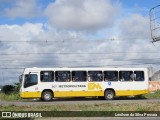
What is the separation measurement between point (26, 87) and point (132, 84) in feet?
30.4

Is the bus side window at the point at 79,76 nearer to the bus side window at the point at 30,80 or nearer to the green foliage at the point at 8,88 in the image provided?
the bus side window at the point at 30,80

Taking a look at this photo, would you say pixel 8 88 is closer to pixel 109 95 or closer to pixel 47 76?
pixel 47 76

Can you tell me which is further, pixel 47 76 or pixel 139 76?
pixel 139 76

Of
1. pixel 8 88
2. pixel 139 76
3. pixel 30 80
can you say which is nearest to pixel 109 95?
pixel 139 76

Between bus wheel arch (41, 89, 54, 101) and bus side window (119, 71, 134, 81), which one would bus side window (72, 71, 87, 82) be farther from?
bus side window (119, 71, 134, 81)

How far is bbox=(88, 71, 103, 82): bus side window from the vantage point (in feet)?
118

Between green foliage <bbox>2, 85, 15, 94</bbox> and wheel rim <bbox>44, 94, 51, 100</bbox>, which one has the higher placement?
green foliage <bbox>2, 85, 15, 94</bbox>

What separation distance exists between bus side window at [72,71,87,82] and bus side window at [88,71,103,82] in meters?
0.45

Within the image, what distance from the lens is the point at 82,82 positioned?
118ft

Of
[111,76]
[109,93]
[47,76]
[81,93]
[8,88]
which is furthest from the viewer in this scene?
[8,88]

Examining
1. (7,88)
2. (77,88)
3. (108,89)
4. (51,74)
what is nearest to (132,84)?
(108,89)

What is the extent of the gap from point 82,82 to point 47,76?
10.1 ft

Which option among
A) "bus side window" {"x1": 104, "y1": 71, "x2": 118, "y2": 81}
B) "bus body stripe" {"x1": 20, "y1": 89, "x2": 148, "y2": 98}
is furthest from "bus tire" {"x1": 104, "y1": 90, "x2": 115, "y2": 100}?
"bus side window" {"x1": 104, "y1": 71, "x2": 118, "y2": 81}

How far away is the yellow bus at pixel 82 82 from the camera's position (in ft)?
116
